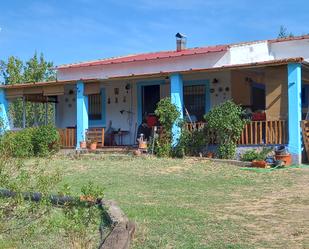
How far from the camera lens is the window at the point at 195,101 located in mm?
18938

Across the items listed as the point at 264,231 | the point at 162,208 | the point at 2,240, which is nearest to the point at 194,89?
the point at 162,208

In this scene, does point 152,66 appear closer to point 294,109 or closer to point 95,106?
point 95,106

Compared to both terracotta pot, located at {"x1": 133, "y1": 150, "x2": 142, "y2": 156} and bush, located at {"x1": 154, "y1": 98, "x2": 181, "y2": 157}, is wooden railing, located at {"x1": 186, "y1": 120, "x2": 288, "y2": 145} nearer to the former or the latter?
bush, located at {"x1": 154, "y1": 98, "x2": 181, "y2": 157}

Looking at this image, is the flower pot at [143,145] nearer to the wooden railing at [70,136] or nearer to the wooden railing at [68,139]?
the wooden railing at [70,136]

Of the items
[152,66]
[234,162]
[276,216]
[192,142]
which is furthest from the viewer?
[152,66]

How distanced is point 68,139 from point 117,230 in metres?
14.3

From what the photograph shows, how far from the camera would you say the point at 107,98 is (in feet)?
68.8

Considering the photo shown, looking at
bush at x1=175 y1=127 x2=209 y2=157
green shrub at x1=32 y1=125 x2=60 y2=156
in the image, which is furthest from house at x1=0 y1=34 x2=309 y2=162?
green shrub at x1=32 y1=125 x2=60 y2=156

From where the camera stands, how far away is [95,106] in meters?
21.4

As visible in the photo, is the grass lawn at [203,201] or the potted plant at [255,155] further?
the potted plant at [255,155]

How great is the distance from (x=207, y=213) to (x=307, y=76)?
11.3 metres

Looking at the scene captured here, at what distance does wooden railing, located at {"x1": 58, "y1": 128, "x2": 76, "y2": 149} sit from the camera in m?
19.3

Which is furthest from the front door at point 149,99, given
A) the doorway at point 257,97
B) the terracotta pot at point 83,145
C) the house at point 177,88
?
the doorway at point 257,97

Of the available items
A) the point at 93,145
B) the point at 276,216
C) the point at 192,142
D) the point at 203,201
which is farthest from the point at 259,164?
the point at 93,145
